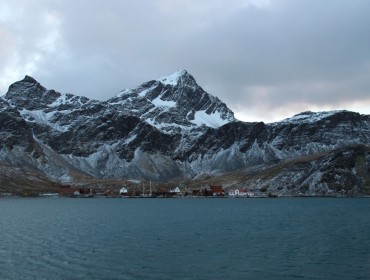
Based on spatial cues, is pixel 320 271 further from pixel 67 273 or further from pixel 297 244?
pixel 67 273

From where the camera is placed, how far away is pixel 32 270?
6662 cm

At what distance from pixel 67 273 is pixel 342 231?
67386 millimetres

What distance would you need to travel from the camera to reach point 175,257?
250ft

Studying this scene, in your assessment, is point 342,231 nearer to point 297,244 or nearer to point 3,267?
point 297,244

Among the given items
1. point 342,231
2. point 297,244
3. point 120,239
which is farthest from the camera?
point 342,231

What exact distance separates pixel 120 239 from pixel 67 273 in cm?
3411

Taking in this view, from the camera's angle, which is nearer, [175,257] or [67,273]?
[67,273]

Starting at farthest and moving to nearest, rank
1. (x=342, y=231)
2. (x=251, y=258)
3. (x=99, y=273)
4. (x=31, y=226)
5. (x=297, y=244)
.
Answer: (x=31, y=226) < (x=342, y=231) < (x=297, y=244) < (x=251, y=258) < (x=99, y=273)

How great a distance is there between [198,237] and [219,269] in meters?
34.4

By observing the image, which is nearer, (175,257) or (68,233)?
(175,257)

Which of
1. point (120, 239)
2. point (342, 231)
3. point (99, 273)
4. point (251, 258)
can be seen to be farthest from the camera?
point (342, 231)

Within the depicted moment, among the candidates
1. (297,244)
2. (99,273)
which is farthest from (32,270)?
(297,244)

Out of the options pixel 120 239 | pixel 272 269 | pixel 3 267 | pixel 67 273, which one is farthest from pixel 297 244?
pixel 3 267

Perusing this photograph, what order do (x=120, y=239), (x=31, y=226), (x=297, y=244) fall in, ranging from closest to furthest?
1. (x=297, y=244)
2. (x=120, y=239)
3. (x=31, y=226)
